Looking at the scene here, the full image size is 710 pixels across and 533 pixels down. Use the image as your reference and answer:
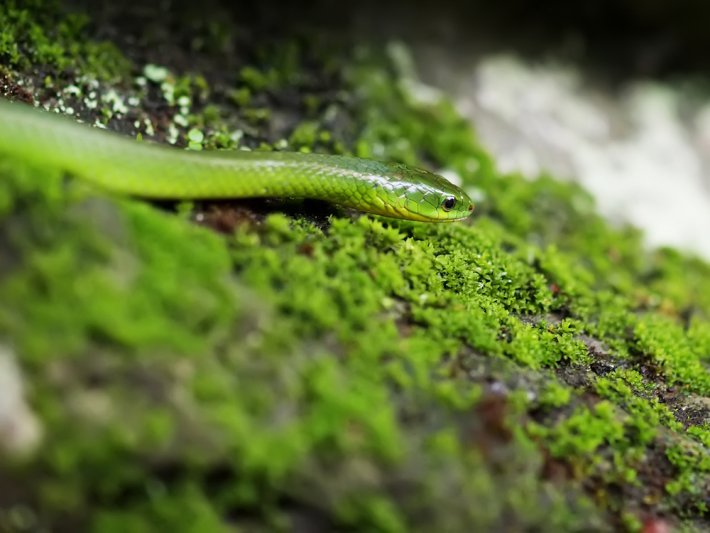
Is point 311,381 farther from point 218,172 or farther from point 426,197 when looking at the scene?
point 426,197

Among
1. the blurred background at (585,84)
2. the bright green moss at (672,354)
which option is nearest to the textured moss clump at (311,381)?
the bright green moss at (672,354)

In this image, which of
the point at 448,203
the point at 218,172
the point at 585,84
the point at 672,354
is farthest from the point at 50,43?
the point at 585,84

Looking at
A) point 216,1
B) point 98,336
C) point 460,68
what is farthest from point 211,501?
point 460,68

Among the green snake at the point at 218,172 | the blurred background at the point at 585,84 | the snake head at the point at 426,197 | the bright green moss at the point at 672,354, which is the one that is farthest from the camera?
the blurred background at the point at 585,84

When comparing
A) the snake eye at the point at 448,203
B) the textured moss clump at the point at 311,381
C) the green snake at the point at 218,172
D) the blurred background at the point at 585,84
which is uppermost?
the blurred background at the point at 585,84

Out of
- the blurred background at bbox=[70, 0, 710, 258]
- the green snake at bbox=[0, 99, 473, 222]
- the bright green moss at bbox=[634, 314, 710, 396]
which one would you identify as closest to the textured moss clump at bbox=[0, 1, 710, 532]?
the bright green moss at bbox=[634, 314, 710, 396]

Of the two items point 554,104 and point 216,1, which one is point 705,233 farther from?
point 216,1

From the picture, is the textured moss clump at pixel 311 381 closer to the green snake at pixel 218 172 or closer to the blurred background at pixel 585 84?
the green snake at pixel 218 172

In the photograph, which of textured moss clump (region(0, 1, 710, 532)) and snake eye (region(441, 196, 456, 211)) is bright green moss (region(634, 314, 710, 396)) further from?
snake eye (region(441, 196, 456, 211))
